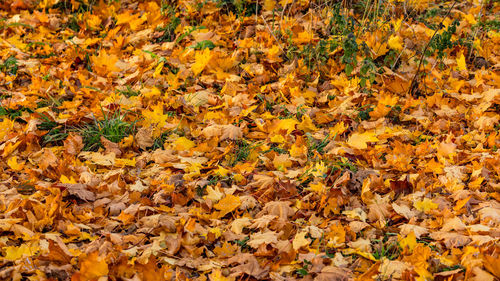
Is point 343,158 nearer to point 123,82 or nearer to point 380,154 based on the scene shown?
point 380,154

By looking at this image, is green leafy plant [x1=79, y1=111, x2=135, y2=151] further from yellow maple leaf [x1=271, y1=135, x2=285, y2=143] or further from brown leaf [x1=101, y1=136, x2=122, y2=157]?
yellow maple leaf [x1=271, y1=135, x2=285, y2=143]

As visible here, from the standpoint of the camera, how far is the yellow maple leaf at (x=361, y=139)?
3140mm

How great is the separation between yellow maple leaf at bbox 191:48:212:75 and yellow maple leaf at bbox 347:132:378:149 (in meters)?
1.43

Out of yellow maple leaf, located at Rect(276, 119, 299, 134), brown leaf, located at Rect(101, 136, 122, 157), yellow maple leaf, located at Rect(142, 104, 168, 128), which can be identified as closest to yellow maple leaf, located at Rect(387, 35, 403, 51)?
yellow maple leaf, located at Rect(276, 119, 299, 134)

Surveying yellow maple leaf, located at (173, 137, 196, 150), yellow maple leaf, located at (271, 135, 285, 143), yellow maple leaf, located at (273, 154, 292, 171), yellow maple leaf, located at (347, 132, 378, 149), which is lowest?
yellow maple leaf, located at (173, 137, 196, 150)

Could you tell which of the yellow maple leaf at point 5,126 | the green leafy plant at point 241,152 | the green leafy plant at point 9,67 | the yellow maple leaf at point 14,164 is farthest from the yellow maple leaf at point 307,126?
the green leafy plant at point 9,67

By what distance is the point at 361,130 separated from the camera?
11.2 ft

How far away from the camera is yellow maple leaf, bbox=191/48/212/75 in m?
4.04

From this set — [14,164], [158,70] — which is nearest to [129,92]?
[158,70]

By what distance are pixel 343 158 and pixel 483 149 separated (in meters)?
0.90

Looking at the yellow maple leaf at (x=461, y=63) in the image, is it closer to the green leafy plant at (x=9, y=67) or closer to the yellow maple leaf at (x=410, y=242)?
the yellow maple leaf at (x=410, y=242)

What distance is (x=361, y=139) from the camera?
3186mm

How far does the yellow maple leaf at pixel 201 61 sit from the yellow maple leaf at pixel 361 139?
143cm

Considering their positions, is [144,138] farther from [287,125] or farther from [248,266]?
[248,266]
